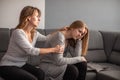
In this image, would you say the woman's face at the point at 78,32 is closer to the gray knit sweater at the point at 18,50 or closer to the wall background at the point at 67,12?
the gray knit sweater at the point at 18,50

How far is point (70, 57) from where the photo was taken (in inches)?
121

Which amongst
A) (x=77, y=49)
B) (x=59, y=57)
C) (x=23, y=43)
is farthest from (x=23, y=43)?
(x=77, y=49)

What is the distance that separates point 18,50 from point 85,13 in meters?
2.18

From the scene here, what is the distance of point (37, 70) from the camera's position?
2658 millimetres

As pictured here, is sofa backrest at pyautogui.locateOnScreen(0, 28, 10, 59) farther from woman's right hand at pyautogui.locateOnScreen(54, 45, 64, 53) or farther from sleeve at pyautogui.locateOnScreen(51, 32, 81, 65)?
woman's right hand at pyautogui.locateOnScreen(54, 45, 64, 53)

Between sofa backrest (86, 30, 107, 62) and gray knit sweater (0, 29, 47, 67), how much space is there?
4.62 ft

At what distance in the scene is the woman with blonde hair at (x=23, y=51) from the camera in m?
2.46

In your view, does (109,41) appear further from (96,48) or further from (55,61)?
(55,61)

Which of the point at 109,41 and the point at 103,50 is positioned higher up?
the point at 109,41

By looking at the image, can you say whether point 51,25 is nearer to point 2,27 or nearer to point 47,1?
point 47,1

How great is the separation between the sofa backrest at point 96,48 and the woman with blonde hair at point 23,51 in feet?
3.89

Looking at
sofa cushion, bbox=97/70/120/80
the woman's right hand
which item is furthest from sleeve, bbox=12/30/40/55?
sofa cushion, bbox=97/70/120/80

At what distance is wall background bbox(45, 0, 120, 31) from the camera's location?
13.8 feet

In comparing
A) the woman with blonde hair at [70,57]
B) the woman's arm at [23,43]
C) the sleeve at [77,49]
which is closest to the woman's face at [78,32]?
the woman with blonde hair at [70,57]
